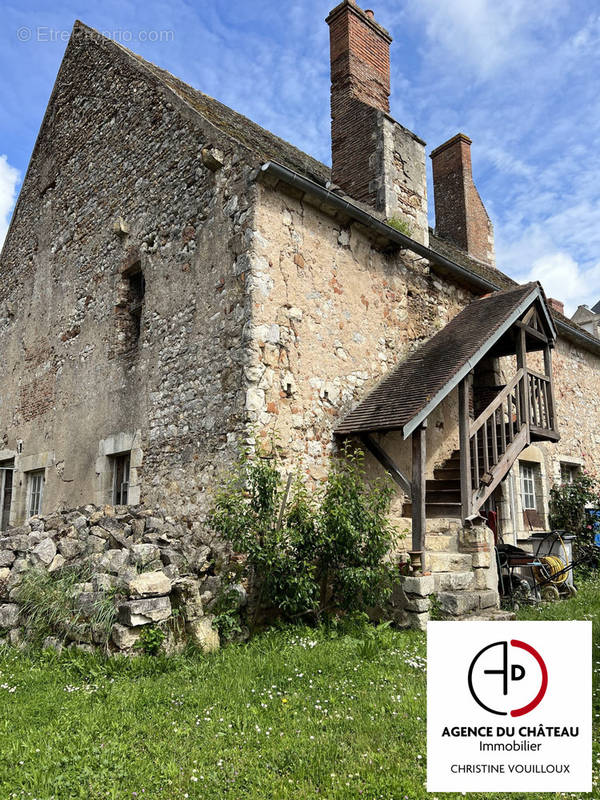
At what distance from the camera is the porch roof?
6492 millimetres

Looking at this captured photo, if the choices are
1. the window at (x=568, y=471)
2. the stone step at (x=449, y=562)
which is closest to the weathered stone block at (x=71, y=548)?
the stone step at (x=449, y=562)

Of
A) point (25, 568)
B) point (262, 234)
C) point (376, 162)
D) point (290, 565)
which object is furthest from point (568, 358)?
point (25, 568)

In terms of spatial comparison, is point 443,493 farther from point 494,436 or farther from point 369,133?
point 369,133

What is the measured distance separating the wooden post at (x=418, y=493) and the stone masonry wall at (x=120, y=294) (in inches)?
75.4

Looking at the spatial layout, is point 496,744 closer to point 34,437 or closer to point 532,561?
point 532,561

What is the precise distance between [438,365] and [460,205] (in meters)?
7.64

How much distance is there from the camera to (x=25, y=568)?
588cm

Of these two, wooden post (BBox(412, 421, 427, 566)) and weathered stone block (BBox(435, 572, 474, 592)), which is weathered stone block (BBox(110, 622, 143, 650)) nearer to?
wooden post (BBox(412, 421, 427, 566))

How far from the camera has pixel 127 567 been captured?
5535 millimetres

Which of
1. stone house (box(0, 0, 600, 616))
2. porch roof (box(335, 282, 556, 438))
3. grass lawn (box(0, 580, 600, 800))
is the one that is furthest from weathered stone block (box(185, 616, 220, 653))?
porch roof (box(335, 282, 556, 438))

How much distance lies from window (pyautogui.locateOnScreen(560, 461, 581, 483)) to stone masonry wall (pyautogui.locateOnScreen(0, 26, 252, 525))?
25.9ft

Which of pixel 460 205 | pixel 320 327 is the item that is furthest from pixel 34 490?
pixel 460 205

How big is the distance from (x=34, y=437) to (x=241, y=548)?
20.1 feet

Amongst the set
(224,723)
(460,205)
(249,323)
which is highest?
(460,205)
